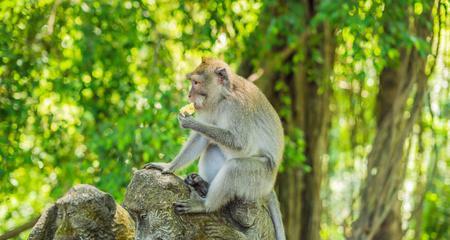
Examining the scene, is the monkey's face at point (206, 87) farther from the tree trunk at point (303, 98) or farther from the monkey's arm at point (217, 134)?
the tree trunk at point (303, 98)

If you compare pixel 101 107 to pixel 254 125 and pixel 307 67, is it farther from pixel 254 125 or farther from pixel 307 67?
pixel 254 125

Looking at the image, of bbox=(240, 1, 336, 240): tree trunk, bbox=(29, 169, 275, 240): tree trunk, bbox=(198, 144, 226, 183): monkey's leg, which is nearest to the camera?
bbox=(29, 169, 275, 240): tree trunk

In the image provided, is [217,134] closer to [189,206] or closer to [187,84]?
[189,206]

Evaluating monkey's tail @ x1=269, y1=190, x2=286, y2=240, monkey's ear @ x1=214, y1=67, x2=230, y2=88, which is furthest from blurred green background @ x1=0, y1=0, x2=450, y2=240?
monkey's tail @ x1=269, y1=190, x2=286, y2=240

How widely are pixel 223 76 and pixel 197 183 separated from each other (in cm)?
78

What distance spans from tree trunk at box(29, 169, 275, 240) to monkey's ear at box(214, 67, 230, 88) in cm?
89

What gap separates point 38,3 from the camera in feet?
25.5

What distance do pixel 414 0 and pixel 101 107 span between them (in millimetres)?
3004

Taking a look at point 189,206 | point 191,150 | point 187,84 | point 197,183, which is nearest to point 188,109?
point 191,150

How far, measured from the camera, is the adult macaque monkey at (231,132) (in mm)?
4754

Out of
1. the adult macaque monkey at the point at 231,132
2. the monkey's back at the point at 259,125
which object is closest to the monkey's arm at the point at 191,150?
the adult macaque monkey at the point at 231,132

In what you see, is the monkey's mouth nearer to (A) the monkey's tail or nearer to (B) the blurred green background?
(A) the monkey's tail

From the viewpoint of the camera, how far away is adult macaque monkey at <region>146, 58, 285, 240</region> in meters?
4.75

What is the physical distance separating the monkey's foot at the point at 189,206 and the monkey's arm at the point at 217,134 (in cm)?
67
